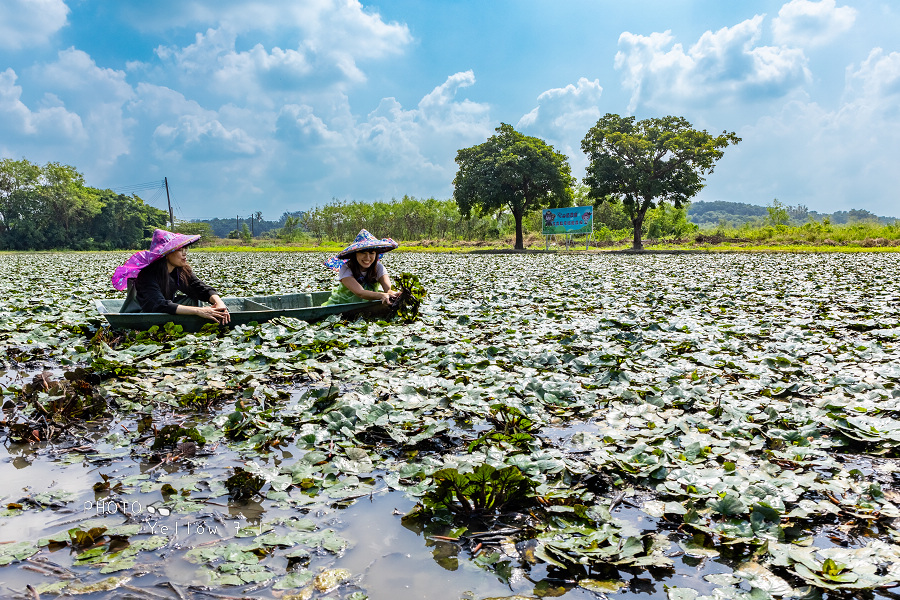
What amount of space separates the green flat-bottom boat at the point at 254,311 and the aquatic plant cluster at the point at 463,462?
150mm

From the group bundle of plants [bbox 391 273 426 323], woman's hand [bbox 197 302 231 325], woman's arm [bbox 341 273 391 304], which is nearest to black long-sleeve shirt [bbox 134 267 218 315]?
woman's hand [bbox 197 302 231 325]

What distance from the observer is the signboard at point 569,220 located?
93.2ft

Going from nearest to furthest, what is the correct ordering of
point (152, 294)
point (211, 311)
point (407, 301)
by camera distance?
point (152, 294) < point (211, 311) < point (407, 301)

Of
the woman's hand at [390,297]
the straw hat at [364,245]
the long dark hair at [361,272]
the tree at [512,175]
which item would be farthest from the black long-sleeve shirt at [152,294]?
the tree at [512,175]

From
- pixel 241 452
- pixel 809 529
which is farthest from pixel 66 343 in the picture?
pixel 809 529

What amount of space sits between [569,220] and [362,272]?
23.8 m

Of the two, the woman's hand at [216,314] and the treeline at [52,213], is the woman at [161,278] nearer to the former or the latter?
the woman's hand at [216,314]

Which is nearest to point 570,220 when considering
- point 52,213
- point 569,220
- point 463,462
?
point 569,220

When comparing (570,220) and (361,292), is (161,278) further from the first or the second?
(570,220)

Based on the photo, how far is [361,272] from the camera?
6.62 meters

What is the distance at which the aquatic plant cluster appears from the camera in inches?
74.7

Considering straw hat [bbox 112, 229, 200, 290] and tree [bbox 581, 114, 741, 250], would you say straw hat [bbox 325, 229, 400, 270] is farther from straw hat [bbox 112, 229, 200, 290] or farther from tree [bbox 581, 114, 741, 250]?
tree [bbox 581, 114, 741, 250]

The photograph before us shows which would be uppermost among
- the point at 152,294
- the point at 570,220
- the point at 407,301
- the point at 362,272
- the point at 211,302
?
the point at 570,220

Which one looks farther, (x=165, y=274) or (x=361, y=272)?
(x=361, y=272)
